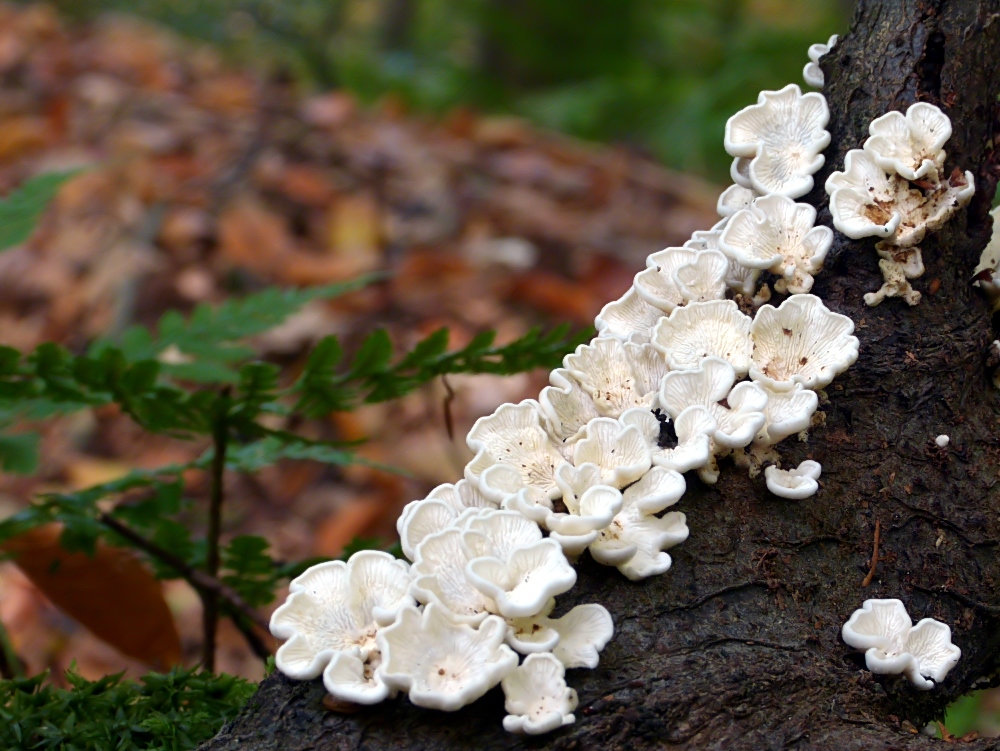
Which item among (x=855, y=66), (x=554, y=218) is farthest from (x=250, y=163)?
(x=855, y=66)

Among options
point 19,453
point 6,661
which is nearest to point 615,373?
point 19,453

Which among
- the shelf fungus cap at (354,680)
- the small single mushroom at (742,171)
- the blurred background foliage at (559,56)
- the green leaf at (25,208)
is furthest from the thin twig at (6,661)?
the blurred background foliage at (559,56)

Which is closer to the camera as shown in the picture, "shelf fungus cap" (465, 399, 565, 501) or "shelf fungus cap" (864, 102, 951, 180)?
"shelf fungus cap" (465, 399, 565, 501)

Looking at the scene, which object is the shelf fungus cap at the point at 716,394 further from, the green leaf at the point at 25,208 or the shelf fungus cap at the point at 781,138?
the green leaf at the point at 25,208

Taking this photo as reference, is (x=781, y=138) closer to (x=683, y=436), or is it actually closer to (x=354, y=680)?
(x=683, y=436)

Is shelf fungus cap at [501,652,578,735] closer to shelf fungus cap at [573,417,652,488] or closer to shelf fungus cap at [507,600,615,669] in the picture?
shelf fungus cap at [507,600,615,669]

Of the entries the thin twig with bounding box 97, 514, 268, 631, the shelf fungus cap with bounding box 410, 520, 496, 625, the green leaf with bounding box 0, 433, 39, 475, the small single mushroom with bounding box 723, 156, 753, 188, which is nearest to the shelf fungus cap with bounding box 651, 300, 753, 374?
the small single mushroom with bounding box 723, 156, 753, 188

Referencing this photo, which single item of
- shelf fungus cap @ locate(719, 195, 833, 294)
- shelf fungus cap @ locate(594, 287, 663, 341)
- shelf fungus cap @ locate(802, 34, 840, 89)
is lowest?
shelf fungus cap @ locate(594, 287, 663, 341)
